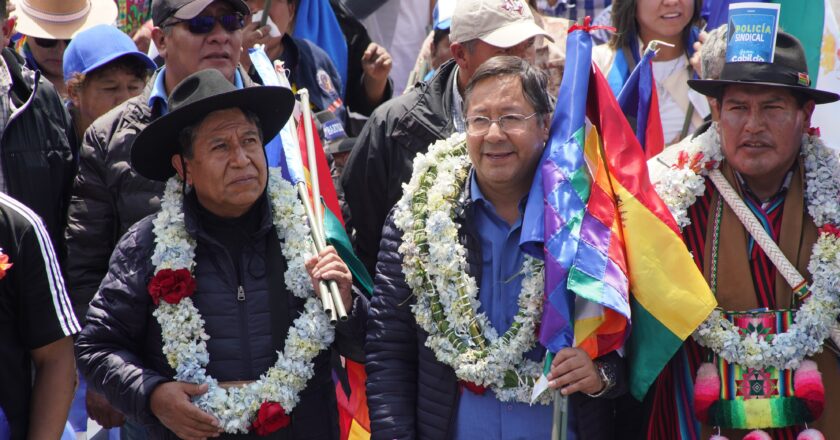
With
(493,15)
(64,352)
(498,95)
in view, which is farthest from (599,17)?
(64,352)

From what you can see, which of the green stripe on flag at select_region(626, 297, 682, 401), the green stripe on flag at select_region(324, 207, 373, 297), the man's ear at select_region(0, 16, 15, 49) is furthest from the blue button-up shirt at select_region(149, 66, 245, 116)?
the green stripe on flag at select_region(626, 297, 682, 401)

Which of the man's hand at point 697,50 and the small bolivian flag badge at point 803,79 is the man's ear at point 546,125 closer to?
the small bolivian flag badge at point 803,79

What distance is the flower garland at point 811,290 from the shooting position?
4602 mm

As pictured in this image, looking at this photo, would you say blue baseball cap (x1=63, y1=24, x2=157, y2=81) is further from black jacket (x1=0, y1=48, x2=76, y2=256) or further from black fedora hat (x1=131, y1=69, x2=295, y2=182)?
black fedora hat (x1=131, y1=69, x2=295, y2=182)

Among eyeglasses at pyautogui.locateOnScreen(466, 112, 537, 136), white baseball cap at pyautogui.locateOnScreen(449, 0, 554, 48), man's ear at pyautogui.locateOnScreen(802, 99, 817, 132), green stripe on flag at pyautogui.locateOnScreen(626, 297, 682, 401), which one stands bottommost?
green stripe on flag at pyautogui.locateOnScreen(626, 297, 682, 401)

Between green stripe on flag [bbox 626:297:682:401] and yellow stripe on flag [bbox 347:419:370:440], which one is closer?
green stripe on flag [bbox 626:297:682:401]

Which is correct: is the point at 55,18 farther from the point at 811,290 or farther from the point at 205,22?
the point at 811,290

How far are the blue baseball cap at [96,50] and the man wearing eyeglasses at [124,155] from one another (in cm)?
77

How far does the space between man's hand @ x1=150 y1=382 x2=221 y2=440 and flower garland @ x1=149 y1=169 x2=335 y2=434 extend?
0.04 m

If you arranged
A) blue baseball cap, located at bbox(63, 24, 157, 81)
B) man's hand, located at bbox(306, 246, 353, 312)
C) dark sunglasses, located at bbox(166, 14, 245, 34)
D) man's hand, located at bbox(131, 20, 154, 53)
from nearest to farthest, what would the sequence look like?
A: man's hand, located at bbox(306, 246, 353, 312), dark sunglasses, located at bbox(166, 14, 245, 34), blue baseball cap, located at bbox(63, 24, 157, 81), man's hand, located at bbox(131, 20, 154, 53)

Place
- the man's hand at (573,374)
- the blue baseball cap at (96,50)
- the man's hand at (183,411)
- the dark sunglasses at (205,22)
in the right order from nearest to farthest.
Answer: the man's hand at (573,374)
the man's hand at (183,411)
the dark sunglasses at (205,22)
the blue baseball cap at (96,50)

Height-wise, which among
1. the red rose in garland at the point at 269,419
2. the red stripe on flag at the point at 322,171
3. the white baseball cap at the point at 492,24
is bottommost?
the red rose in garland at the point at 269,419

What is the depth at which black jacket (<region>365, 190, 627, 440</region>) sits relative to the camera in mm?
4652

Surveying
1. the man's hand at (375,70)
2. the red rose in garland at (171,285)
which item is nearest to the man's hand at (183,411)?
the red rose in garland at (171,285)
